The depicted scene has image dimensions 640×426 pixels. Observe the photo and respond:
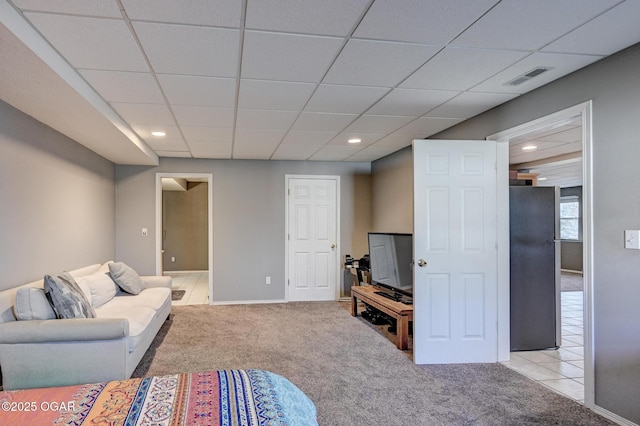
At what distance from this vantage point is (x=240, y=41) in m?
2.10

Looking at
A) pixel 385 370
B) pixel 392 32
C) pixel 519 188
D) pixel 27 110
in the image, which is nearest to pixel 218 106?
pixel 27 110

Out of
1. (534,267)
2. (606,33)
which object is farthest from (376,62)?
(534,267)

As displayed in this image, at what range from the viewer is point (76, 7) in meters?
1.73

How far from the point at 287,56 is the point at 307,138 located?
90.0 inches

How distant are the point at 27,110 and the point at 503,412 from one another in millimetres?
4338

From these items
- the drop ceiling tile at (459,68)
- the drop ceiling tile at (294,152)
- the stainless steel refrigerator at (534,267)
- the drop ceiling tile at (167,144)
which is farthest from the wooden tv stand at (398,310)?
the drop ceiling tile at (167,144)

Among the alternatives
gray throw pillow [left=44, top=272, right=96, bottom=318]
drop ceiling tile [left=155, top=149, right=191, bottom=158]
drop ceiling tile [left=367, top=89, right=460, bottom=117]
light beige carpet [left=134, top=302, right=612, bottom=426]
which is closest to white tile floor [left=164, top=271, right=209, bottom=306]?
light beige carpet [left=134, top=302, right=612, bottom=426]

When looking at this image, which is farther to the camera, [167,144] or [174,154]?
[174,154]

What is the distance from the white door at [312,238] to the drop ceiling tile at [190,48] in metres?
3.75

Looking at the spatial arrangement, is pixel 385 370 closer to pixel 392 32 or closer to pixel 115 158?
pixel 392 32

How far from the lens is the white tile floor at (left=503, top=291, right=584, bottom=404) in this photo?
2971mm

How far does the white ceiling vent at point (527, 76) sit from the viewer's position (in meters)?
2.57

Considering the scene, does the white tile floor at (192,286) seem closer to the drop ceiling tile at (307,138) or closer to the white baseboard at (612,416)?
the drop ceiling tile at (307,138)

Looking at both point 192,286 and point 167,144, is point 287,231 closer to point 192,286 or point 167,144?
point 167,144
